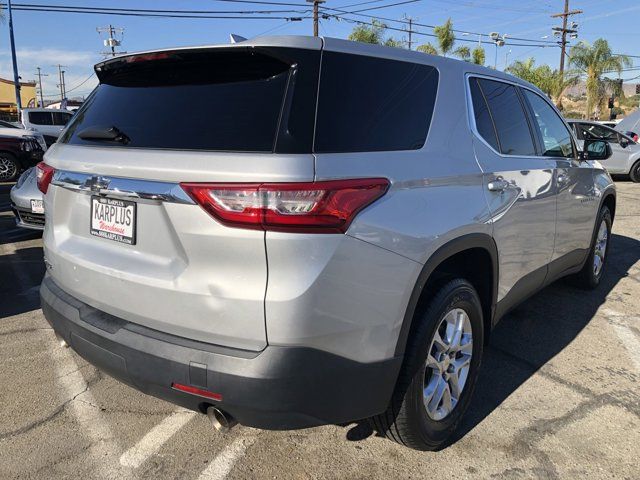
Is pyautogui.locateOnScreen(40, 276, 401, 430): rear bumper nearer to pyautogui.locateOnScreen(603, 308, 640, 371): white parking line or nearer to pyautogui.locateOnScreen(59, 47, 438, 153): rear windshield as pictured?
pyautogui.locateOnScreen(59, 47, 438, 153): rear windshield

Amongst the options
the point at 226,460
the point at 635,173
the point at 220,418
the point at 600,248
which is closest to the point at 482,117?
the point at 220,418

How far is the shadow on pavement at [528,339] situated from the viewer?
305 cm

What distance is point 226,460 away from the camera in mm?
2531

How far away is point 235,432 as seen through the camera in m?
2.75

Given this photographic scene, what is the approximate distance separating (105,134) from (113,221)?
1.32 ft

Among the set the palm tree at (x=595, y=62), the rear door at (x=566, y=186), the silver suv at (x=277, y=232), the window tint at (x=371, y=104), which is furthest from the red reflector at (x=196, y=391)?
the palm tree at (x=595, y=62)

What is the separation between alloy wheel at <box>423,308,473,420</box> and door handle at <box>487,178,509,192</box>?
66 centimetres

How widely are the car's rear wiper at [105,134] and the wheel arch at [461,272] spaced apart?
135 centimetres

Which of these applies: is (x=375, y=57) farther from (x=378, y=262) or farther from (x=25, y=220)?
(x=25, y=220)

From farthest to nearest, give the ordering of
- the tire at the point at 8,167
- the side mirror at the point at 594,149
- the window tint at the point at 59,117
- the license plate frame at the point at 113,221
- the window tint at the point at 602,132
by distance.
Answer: the window tint at the point at 59,117
the window tint at the point at 602,132
the tire at the point at 8,167
the side mirror at the point at 594,149
the license plate frame at the point at 113,221

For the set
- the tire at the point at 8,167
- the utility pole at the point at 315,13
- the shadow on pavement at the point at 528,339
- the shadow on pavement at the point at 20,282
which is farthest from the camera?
the utility pole at the point at 315,13

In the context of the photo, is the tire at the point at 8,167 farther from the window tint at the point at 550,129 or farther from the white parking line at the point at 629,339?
the white parking line at the point at 629,339

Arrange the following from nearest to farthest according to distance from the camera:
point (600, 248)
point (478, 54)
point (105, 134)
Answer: point (105, 134) → point (600, 248) → point (478, 54)

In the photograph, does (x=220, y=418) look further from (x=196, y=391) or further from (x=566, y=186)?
(x=566, y=186)
